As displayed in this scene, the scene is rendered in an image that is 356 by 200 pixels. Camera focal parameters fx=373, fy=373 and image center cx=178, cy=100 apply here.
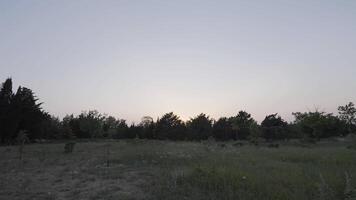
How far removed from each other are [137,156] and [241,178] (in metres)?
10.5

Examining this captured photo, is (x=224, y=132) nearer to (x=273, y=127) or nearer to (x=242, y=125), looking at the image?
(x=242, y=125)

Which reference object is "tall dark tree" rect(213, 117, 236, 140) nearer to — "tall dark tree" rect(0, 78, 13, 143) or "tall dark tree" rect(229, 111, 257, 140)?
"tall dark tree" rect(229, 111, 257, 140)

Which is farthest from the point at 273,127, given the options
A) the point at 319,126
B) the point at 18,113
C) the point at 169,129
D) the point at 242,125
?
the point at 18,113

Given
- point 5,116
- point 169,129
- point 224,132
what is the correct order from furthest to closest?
point 224,132, point 169,129, point 5,116

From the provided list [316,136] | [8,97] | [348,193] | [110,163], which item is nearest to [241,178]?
[348,193]

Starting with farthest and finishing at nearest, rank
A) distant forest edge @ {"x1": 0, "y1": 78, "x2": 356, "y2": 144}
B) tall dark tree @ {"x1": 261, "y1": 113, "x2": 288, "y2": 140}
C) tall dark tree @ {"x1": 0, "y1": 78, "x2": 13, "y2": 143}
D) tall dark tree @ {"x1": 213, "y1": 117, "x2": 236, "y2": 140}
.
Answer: tall dark tree @ {"x1": 213, "y1": 117, "x2": 236, "y2": 140}, tall dark tree @ {"x1": 261, "y1": 113, "x2": 288, "y2": 140}, distant forest edge @ {"x1": 0, "y1": 78, "x2": 356, "y2": 144}, tall dark tree @ {"x1": 0, "y1": 78, "x2": 13, "y2": 143}

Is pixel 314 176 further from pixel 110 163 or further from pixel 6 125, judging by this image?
pixel 6 125

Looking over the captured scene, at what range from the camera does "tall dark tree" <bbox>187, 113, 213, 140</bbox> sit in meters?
79.9

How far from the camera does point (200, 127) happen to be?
84375 mm

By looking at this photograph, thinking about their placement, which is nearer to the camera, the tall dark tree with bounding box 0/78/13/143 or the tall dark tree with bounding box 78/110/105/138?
Answer: the tall dark tree with bounding box 0/78/13/143

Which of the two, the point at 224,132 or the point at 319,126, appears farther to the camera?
the point at 224,132

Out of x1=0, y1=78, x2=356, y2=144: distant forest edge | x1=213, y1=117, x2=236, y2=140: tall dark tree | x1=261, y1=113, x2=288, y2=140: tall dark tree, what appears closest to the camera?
x1=0, y1=78, x2=356, y2=144: distant forest edge

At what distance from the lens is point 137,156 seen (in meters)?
21.3

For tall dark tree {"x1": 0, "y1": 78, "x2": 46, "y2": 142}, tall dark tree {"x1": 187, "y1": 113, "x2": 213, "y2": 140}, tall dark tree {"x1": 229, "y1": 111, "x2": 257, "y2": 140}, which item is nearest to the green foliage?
tall dark tree {"x1": 229, "y1": 111, "x2": 257, "y2": 140}
